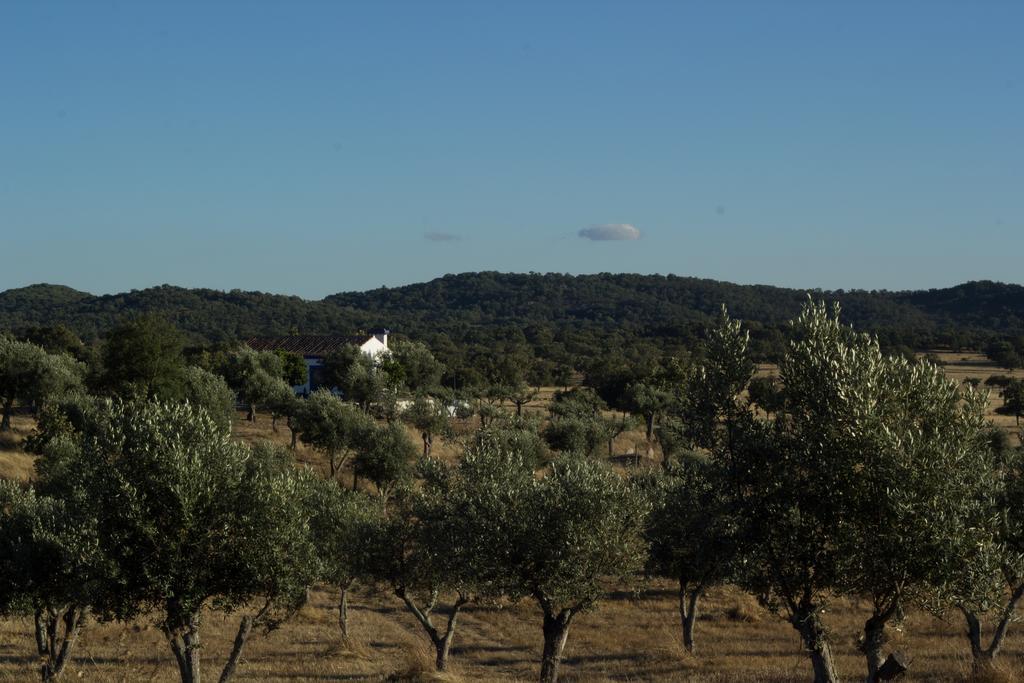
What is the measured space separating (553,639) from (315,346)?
91006 mm

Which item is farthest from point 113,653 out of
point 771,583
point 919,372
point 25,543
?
point 919,372

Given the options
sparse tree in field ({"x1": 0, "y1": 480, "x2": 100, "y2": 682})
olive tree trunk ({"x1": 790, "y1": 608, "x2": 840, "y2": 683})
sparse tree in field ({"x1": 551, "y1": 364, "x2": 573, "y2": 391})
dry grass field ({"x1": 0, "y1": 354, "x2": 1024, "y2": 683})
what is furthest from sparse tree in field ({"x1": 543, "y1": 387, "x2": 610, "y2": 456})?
olive tree trunk ({"x1": 790, "y1": 608, "x2": 840, "y2": 683})

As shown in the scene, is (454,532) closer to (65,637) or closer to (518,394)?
(65,637)

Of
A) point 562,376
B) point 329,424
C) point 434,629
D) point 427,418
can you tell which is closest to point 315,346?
point 562,376

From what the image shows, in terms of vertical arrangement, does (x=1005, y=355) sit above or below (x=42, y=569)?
above

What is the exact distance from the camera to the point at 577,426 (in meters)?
68.8

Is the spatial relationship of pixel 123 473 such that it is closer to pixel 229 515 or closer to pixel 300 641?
pixel 229 515

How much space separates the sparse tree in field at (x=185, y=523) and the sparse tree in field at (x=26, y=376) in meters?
48.4

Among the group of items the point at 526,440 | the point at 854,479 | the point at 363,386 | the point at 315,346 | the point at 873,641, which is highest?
the point at 315,346

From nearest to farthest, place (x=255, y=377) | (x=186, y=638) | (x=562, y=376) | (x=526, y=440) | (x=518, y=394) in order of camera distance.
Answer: (x=186, y=638) < (x=526, y=440) < (x=255, y=377) < (x=518, y=394) < (x=562, y=376)

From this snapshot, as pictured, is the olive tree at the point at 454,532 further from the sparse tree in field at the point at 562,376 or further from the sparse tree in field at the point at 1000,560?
the sparse tree in field at the point at 562,376

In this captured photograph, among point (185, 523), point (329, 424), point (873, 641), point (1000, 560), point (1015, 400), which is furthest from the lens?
point (1015, 400)

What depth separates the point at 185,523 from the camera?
18.9m

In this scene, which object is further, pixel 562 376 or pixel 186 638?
pixel 562 376
